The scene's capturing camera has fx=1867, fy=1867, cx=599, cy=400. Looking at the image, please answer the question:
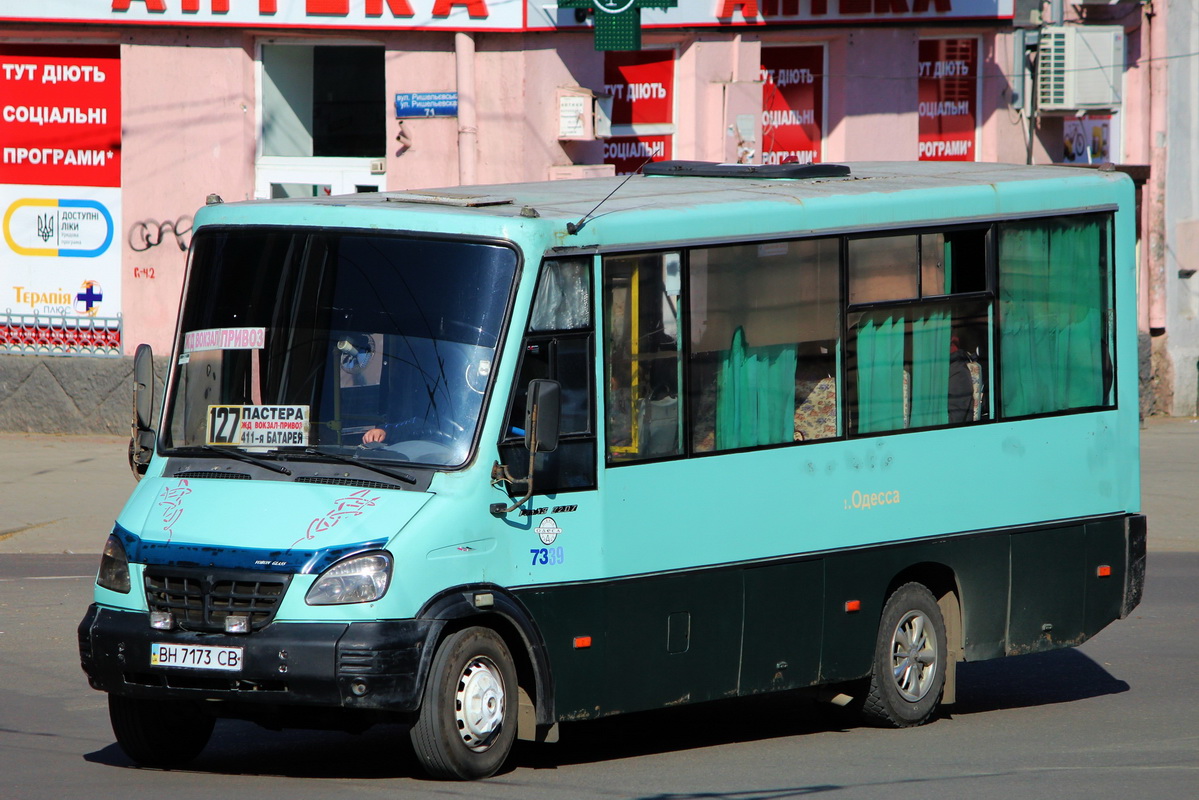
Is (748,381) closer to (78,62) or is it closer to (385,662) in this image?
(385,662)

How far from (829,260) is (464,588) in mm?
2681

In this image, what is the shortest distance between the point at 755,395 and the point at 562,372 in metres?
1.19

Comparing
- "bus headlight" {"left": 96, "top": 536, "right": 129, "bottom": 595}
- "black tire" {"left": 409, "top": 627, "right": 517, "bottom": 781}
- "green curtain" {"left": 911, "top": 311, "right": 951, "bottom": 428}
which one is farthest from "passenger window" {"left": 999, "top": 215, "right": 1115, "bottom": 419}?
"bus headlight" {"left": 96, "top": 536, "right": 129, "bottom": 595}

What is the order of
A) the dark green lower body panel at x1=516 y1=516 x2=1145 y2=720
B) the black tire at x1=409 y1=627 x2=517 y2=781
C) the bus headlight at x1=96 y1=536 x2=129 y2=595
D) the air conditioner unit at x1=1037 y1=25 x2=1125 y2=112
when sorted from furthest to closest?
the air conditioner unit at x1=1037 y1=25 x2=1125 y2=112, the dark green lower body panel at x1=516 y1=516 x2=1145 y2=720, the bus headlight at x1=96 y1=536 x2=129 y2=595, the black tire at x1=409 y1=627 x2=517 y2=781

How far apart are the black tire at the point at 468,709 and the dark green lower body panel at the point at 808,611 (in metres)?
0.26

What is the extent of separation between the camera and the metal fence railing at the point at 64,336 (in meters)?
19.8

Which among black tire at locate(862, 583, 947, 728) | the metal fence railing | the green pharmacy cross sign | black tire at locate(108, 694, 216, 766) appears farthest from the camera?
the metal fence railing

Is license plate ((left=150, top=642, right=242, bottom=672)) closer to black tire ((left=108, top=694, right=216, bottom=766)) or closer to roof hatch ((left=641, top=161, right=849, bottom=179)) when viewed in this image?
black tire ((left=108, top=694, right=216, bottom=766))

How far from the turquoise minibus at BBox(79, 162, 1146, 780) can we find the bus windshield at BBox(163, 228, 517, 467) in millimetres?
14

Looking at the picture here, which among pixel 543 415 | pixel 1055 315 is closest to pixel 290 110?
pixel 1055 315

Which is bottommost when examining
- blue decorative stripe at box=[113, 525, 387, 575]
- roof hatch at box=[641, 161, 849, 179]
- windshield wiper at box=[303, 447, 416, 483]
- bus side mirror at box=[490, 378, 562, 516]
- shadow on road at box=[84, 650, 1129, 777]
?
shadow on road at box=[84, 650, 1129, 777]

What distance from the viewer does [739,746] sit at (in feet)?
28.6

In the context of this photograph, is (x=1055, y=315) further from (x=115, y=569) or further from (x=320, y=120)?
(x=320, y=120)

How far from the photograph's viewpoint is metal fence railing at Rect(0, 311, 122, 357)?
65.1 feet
